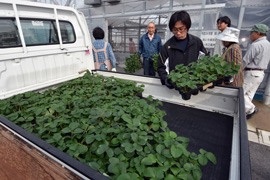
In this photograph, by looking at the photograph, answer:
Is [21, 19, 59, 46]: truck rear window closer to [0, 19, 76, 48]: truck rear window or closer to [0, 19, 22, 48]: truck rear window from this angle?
[0, 19, 76, 48]: truck rear window

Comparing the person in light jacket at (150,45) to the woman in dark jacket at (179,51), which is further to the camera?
the person in light jacket at (150,45)

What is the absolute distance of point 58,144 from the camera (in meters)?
1.19

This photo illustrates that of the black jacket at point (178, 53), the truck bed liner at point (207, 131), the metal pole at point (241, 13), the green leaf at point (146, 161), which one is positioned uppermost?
the metal pole at point (241, 13)

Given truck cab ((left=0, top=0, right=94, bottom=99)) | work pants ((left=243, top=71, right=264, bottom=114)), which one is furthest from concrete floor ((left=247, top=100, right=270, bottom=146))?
truck cab ((left=0, top=0, right=94, bottom=99))

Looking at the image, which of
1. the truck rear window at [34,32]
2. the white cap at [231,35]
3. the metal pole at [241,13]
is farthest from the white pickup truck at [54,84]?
the metal pole at [241,13]

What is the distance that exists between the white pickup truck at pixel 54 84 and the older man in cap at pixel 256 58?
2204 mm

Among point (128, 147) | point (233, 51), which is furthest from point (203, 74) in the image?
point (128, 147)

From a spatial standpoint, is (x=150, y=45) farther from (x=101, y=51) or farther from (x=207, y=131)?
(x=207, y=131)

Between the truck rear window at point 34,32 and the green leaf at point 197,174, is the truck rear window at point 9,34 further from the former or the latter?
the green leaf at point 197,174

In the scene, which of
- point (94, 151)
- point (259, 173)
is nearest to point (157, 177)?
point (94, 151)

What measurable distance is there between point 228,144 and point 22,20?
125 inches

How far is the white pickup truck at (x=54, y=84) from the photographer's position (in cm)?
93

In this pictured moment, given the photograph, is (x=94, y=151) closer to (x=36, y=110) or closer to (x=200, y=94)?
(x=36, y=110)

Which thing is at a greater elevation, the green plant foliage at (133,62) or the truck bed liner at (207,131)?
the green plant foliage at (133,62)
